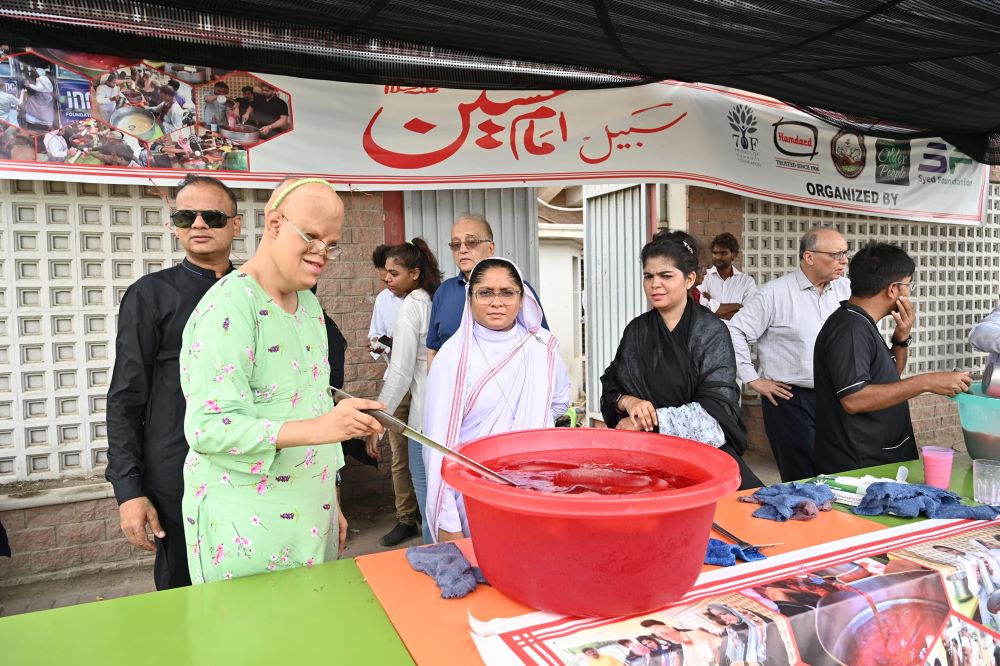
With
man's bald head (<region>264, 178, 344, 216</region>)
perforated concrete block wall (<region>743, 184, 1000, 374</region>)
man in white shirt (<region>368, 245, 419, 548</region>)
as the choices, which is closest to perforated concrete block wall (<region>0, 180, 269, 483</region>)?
man in white shirt (<region>368, 245, 419, 548</region>)

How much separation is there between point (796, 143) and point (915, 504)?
12.6 ft

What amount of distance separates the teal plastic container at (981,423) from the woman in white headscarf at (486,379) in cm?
135

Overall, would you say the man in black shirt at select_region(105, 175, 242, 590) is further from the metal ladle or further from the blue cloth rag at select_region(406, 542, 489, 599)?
the metal ladle

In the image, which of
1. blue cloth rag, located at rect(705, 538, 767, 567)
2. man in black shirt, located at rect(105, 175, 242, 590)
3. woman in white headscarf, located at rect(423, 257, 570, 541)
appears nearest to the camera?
blue cloth rag, located at rect(705, 538, 767, 567)

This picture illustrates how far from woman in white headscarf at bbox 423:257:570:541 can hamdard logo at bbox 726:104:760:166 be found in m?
2.99

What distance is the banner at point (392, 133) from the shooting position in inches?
118

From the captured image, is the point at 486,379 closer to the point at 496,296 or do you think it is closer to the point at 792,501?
the point at 496,296

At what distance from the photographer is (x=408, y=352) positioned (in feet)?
10.5

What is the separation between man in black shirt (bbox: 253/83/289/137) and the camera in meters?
3.35

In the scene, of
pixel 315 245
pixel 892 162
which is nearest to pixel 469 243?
pixel 315 245

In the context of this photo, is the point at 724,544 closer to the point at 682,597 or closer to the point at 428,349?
the point at 682,597

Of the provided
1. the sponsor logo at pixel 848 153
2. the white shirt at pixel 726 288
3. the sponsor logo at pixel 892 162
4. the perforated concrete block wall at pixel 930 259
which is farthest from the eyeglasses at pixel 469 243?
the sponsor logo at pixel 892 162

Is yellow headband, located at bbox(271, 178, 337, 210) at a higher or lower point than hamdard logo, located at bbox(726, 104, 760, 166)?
lower

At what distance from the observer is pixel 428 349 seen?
3260 millimetres
